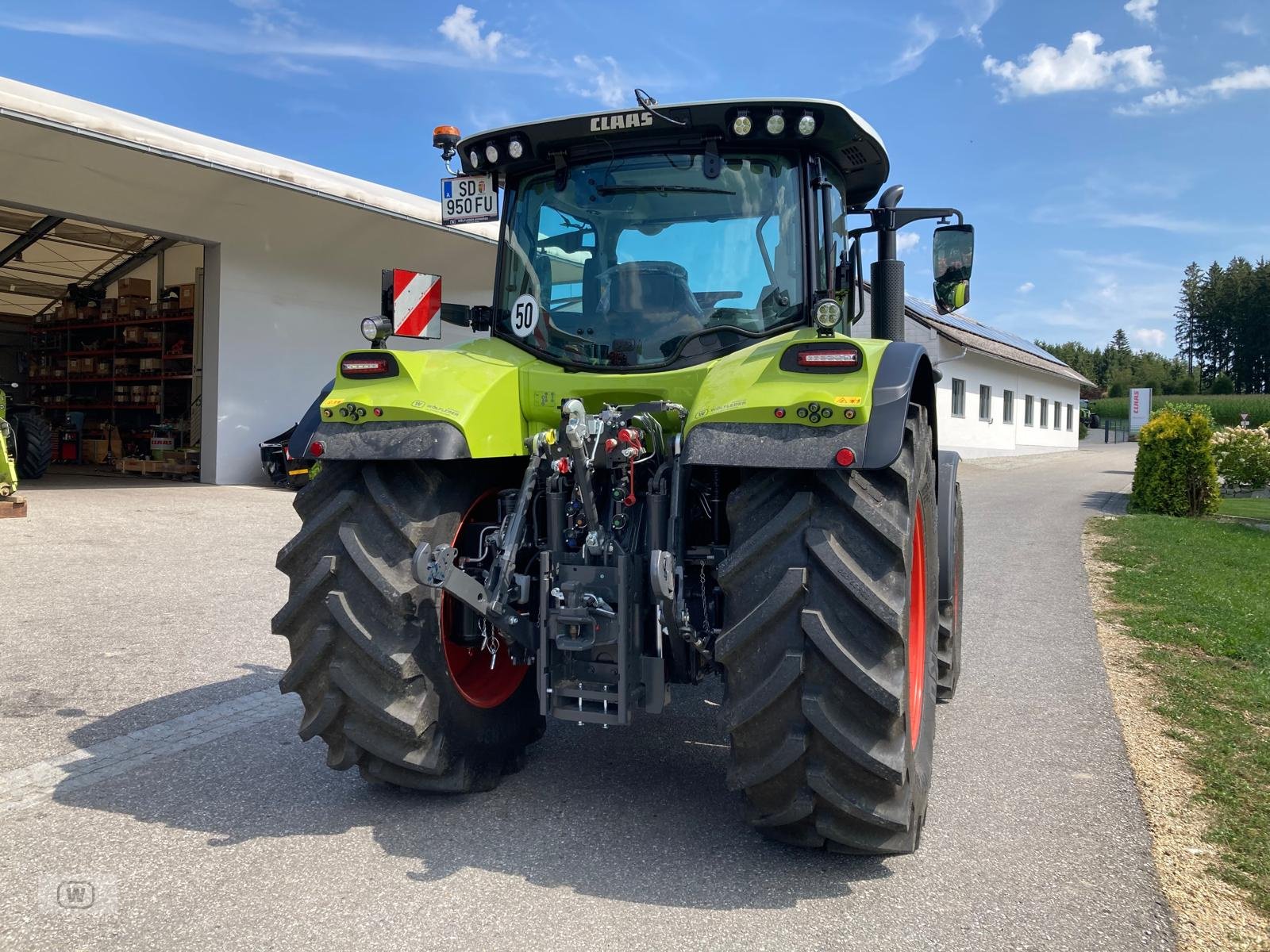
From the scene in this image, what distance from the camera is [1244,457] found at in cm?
2002

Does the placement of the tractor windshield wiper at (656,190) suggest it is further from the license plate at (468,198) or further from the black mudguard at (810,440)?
the black mudguard at (810,440)

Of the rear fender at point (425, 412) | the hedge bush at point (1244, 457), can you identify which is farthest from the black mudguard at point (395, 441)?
the hedge bush at point (1244, 457)

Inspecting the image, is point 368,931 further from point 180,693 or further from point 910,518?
point 180,693

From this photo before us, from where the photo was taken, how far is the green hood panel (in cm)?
289

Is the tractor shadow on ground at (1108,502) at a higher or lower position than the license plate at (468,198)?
lower

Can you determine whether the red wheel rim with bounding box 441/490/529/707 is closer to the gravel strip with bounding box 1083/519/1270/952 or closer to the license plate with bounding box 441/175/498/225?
the license plate with bounding box 441/175/498/225

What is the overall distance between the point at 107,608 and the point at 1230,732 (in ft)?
23.0

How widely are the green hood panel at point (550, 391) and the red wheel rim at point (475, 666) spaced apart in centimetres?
36

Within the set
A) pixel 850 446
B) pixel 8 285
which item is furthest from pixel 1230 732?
pixel 8 285

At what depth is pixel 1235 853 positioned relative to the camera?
126 inches

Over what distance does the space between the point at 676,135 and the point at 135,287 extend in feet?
59.8

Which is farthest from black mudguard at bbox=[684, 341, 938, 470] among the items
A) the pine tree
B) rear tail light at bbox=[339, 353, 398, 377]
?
the pine tree

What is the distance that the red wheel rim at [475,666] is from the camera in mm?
3477

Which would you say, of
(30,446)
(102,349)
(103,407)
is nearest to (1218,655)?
(30,446)
